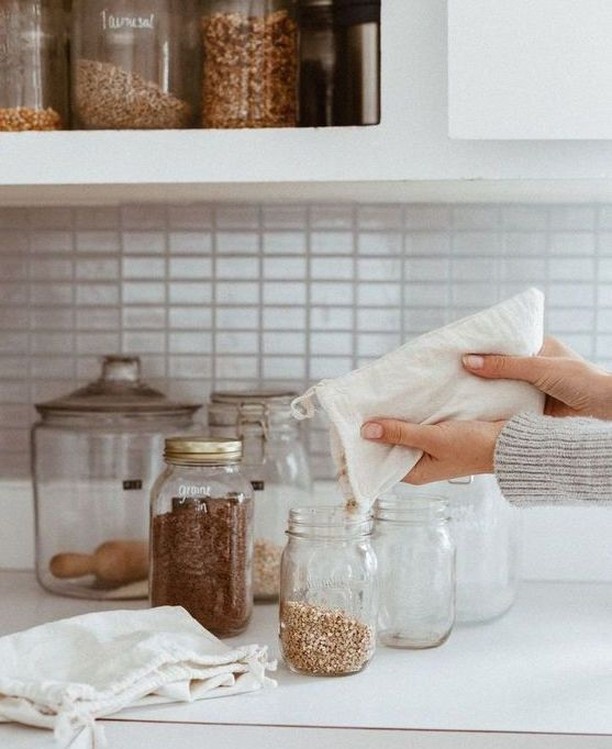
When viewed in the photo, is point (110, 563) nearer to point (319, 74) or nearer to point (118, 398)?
point (118, 398)

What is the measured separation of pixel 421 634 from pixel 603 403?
302 millimetres

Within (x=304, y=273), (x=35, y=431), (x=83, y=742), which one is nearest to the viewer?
(x=83, y=742)

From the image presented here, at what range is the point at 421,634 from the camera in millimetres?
1165

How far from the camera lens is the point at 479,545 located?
50.3 inches

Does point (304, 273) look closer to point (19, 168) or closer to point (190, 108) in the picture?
point (190, 108)

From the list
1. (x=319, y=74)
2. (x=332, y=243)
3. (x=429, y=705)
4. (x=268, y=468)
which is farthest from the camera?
(x=332, y=243)

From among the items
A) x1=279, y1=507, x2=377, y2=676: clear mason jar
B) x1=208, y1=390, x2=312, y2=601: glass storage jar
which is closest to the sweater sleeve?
x1=279, y1=507, x2=377, y2=676: clear mason jar

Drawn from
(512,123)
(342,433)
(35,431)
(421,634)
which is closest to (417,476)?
(342,433)

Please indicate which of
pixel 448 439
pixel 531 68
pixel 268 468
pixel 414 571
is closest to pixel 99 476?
pixel 268 468

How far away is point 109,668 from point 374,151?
55cm

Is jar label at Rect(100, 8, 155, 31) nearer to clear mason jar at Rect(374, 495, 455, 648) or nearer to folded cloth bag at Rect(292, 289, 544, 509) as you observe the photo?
folded cloth bag at Rect(292, 289, 544, 509)

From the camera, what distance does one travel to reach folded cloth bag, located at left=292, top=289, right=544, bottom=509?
3.38 ft

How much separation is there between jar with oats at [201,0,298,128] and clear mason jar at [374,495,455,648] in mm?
432

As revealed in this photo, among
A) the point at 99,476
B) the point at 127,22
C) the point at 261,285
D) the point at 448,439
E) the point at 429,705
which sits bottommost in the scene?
the point at 429,705
